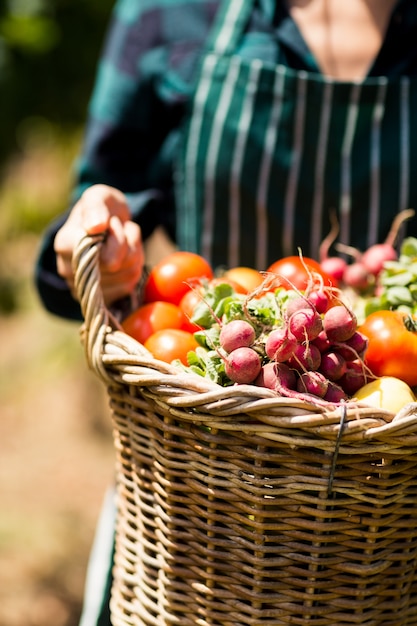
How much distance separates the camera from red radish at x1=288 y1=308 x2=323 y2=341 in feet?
2.88

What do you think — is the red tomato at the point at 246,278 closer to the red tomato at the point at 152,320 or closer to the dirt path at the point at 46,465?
the red tomato at the point at 152,320

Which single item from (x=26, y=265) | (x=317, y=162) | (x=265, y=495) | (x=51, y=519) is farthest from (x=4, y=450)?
(x=265, y=495)

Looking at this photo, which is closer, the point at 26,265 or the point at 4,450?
the point at 4,450

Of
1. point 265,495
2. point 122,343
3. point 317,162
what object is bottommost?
point 265,495

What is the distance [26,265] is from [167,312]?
2829 millimetres

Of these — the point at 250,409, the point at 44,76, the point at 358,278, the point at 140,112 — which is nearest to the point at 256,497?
the point at 250,409

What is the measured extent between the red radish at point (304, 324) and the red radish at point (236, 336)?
49mm

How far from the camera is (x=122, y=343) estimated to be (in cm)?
98

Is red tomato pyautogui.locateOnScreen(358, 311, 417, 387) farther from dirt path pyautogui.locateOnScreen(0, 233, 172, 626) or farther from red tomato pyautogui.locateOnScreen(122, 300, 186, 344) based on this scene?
dirt path pyautogui.locateOnScreen(0, 233, 172, 626)

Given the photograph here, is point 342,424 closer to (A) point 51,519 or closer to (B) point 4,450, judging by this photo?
(A) point 51,519

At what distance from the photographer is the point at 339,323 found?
0.91 metres

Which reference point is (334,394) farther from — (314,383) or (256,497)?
(256,497)

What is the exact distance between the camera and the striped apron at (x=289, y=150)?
4.44 feet

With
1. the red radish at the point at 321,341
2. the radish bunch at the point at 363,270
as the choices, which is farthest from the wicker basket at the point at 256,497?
the radish bunch at the point at 363,270
